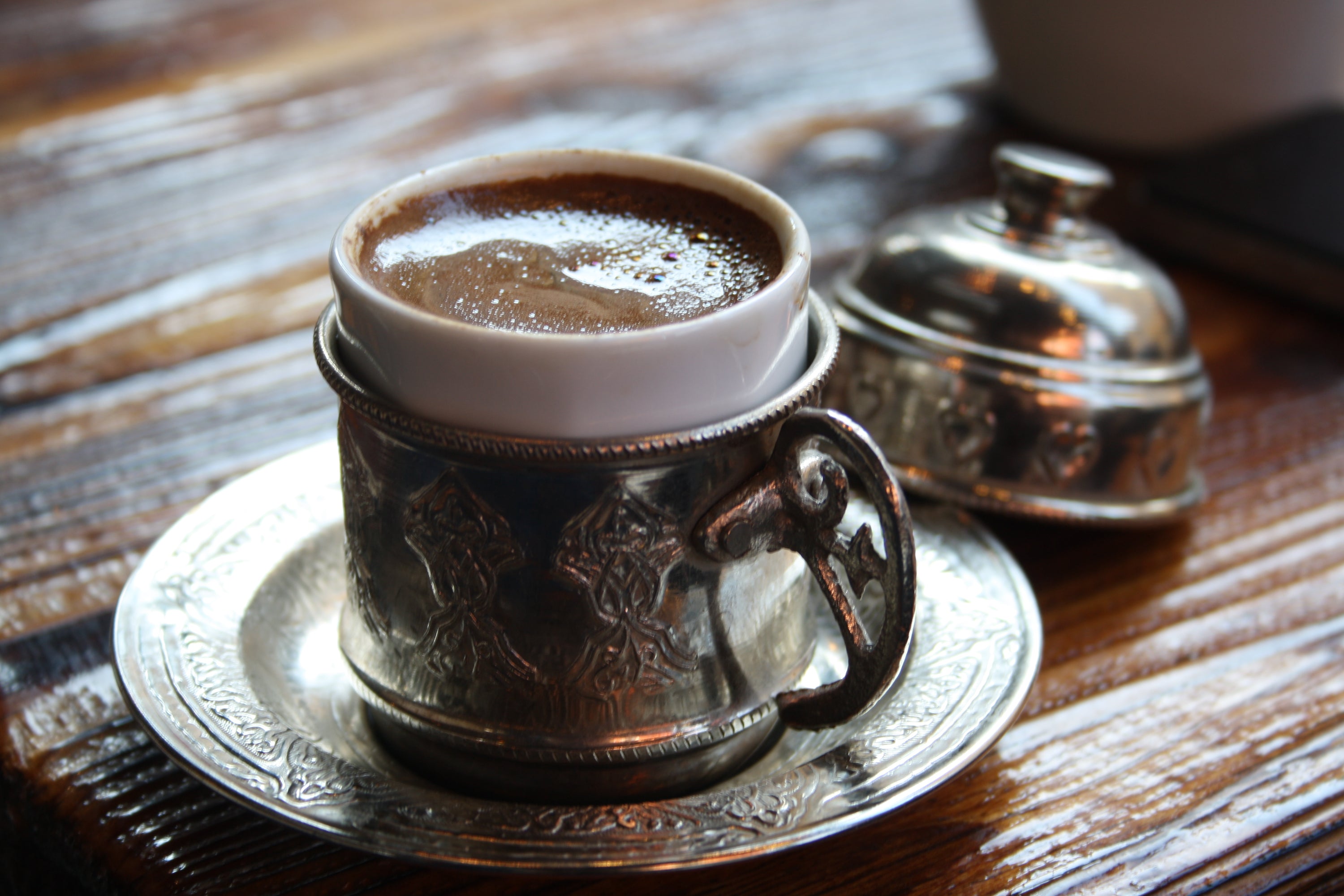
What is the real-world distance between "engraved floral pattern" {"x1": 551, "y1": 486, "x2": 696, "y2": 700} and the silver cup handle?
2 centimetres

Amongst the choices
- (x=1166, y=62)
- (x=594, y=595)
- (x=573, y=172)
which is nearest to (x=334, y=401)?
(x=573, y=172)

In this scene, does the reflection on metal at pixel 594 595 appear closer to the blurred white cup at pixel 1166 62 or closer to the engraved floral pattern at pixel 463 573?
the engraved floral pattern at pixel 463 573

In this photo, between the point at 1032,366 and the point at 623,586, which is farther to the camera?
the point at 1032,366

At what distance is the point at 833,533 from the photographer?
1.78 ft

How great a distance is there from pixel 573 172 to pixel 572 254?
0.08 meters

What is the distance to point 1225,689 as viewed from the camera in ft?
2.19

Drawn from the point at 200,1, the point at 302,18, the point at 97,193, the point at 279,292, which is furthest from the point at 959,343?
the point at 200,1

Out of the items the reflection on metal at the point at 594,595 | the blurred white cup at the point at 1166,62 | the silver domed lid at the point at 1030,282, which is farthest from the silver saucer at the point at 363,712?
the blurred white cup at the point at 1166,62

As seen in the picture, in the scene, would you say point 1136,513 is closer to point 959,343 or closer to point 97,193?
point 959,343

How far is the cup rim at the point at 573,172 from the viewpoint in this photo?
47cm

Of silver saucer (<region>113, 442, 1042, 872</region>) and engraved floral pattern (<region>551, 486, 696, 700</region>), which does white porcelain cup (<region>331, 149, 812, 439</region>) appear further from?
silver saucer (<region>113, 442, 1042, 872</region>)

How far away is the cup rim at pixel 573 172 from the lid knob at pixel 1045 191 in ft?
0.93

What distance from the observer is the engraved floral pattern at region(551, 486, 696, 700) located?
0.49 meters

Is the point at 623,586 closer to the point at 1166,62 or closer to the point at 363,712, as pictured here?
the point at 363,712
